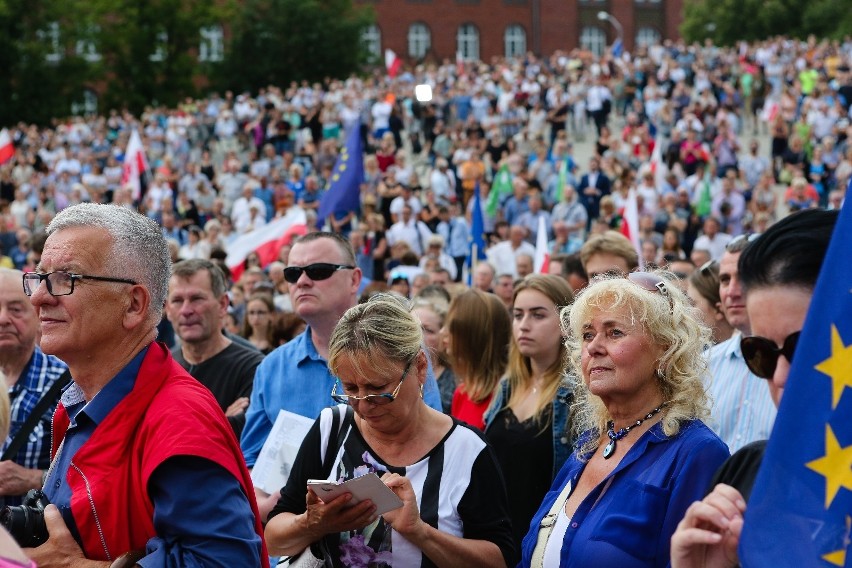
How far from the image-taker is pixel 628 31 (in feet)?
243

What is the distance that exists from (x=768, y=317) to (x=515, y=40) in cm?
7163

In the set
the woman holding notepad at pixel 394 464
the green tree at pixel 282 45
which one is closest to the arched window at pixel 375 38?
the green tree at pixel 282 45

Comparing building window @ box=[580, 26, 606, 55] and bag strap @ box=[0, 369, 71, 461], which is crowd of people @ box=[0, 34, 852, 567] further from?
building window @ box=[580, 26, 606, 55]

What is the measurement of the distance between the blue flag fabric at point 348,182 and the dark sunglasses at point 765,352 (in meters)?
12.5

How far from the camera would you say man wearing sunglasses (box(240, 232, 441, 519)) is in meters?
5.16

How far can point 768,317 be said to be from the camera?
7.65 ft

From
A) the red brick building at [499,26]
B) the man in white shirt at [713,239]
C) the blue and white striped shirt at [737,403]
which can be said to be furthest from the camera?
the red brick building at [499,26]

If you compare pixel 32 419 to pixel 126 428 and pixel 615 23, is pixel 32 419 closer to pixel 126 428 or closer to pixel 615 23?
pixel 126 428

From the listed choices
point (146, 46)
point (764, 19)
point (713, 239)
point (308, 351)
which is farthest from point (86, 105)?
point (308, 351)

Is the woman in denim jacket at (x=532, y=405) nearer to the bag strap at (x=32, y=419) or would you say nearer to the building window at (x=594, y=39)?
the bag strap at (x=32, y=419)

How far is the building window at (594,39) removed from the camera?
73125mm

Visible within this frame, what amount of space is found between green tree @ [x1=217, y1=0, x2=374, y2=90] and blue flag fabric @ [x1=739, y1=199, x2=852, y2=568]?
5223 centimetres

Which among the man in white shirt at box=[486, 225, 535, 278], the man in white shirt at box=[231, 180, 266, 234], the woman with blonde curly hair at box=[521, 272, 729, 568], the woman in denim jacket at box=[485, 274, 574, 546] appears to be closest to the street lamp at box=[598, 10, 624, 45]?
the man in white shirt at box=[231, 180, 266, 234]

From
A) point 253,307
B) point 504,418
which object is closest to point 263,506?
point 504,418
